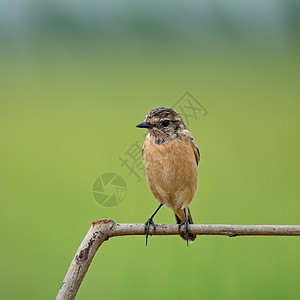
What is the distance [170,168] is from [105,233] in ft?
2.52

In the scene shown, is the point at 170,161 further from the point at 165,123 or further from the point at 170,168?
the point at 165,123

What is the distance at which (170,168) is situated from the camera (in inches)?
74.8

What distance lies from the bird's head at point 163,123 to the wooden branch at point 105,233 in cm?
57

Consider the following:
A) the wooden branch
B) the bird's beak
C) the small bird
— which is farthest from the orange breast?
the wooden branch

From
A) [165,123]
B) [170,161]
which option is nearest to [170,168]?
[170,161]

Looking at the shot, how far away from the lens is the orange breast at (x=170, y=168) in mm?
1900

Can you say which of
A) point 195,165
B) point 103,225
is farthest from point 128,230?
point 195,165

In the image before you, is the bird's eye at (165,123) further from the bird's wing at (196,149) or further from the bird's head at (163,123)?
the bird's wing at (196,149)

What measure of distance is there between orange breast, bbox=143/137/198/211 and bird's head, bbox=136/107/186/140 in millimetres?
38

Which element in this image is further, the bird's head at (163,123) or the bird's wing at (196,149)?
the bird's wing at (196,149)

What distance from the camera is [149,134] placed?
1947mm

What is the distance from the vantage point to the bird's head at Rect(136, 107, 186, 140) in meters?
1.79

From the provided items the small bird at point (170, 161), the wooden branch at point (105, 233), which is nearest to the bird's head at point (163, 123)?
the small bird at point (170, 161)

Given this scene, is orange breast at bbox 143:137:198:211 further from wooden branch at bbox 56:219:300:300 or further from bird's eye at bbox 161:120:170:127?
wooden branch at bbox 56:219:300:300
